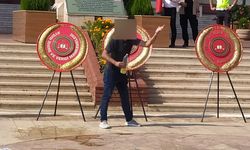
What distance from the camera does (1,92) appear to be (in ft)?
37.1

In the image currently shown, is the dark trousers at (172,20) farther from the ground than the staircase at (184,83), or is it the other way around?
the dark trousers at (172,20)

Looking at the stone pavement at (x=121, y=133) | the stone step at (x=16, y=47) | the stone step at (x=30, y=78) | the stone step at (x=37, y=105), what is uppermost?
the stone step at (x=16, y=47)

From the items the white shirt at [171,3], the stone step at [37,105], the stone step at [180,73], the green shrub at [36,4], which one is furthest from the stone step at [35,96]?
the white shirt at [171,3]

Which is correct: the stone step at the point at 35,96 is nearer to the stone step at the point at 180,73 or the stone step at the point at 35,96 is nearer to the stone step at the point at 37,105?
the stone step at the point at 37,105

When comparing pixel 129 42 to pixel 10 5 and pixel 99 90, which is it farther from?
pixel 10 5

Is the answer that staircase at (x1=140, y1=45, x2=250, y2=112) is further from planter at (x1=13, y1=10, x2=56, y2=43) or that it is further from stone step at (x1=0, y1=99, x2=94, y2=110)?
planter at (x1=13, y1=10, x2=56, y2=43)

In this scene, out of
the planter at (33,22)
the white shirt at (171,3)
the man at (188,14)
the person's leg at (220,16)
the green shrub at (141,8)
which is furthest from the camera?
the person's leg at (220,16)

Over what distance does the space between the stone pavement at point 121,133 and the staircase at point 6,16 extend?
12.0 metres

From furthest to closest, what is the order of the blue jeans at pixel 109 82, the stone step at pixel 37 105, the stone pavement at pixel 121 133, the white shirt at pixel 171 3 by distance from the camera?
the white shirt at pixel 171 3 → the stone step at pixel 37 105 → the blue jeans at pixel 109 82 → the stone pavement at pixel 121 133

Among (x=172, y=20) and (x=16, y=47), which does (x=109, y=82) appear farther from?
(x=172, y=20)

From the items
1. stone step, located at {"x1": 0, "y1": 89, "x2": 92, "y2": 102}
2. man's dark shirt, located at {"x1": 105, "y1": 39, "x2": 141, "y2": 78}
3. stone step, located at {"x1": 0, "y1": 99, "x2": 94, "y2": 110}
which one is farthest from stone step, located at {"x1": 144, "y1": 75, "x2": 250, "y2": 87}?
man's dark shirt, located at {"x1": 105, "y1": 39, "x2": 141, "y2": 78}

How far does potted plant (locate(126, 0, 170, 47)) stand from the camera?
14.6 m

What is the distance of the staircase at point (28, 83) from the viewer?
1118 centimetres

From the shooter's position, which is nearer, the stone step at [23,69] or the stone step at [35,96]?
the stone step at [35,96]
